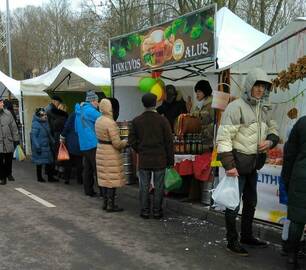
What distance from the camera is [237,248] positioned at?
5.05 m

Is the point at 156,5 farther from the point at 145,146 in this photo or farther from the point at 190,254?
the point at 190,254

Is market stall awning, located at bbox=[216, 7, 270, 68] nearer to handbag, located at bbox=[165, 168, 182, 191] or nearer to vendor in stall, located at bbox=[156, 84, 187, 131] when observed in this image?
vendor in stall, located at bbox=[156, 84, 187, 131]

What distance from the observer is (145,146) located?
6543 millimetres

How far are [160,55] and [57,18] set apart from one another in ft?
124

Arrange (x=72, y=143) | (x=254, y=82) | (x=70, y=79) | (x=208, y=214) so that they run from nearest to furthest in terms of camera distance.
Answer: (x=254, y=82)
(x=208, y=214)
(x=72, y=143)
(x=70, y=79)

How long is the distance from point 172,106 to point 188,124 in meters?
1.20

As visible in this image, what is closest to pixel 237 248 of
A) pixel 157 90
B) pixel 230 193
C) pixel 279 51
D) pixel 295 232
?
pixel 230 193

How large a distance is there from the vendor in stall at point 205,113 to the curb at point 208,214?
921mm

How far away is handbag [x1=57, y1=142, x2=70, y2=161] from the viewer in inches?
367

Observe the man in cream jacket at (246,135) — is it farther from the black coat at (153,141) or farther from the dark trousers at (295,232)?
the black coat at (153,141)

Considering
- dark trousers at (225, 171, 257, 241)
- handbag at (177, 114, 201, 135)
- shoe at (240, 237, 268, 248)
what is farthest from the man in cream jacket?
handbag at (177, 114, 201, 135)

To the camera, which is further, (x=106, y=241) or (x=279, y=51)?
(x=279, y=51)

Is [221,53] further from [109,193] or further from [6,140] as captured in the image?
[6,140]

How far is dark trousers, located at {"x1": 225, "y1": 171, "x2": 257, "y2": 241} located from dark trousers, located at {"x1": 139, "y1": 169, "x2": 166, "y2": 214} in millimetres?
1659
